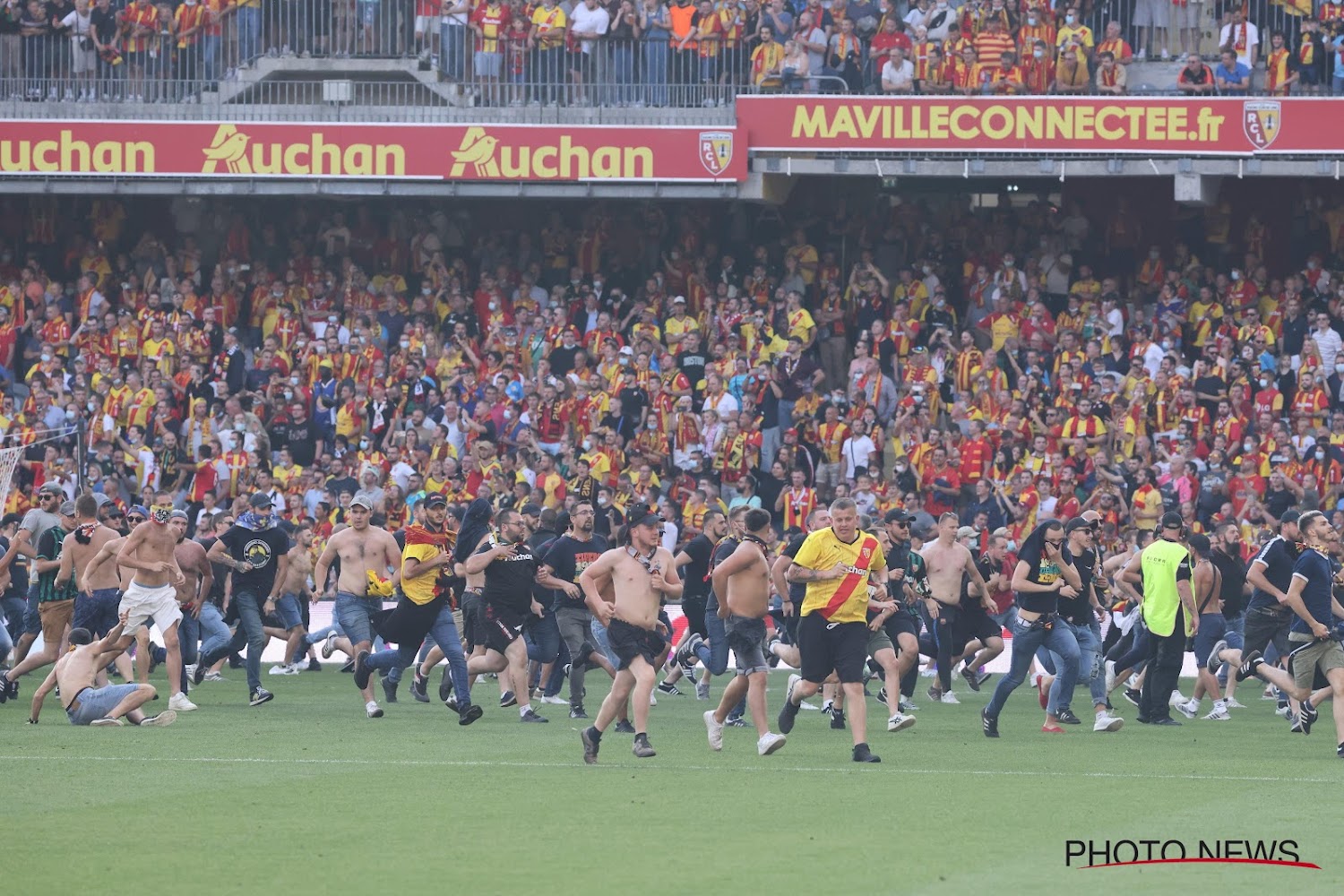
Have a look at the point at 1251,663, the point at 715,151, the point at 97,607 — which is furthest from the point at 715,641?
the point at 715,151

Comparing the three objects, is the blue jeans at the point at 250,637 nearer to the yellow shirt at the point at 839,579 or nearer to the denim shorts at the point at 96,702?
the denim shorts at the point at 96,702

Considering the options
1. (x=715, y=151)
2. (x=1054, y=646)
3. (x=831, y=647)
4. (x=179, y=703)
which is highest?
(x=715, y=151)

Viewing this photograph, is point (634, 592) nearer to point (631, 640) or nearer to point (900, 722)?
point (631, 640)

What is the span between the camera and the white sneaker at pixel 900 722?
14773mm

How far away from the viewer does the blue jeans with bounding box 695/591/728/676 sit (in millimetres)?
17141

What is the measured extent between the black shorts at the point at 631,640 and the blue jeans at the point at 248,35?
64.7 ft

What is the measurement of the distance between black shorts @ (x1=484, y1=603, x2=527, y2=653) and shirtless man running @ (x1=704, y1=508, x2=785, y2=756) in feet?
8.03

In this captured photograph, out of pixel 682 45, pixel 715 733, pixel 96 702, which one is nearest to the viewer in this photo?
pixel 715 733

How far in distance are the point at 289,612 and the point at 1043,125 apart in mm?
13814

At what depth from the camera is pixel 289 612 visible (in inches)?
782

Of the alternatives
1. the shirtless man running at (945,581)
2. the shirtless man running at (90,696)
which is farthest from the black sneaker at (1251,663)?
the shirtless man running at (90,696)

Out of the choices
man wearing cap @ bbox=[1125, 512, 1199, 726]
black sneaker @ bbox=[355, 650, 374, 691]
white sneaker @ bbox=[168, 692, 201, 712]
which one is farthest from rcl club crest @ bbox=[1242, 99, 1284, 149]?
white sneaker @ bbox=[168, 692, 201, 712]

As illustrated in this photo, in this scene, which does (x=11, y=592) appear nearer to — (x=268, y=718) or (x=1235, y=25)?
(x=268, y=718)

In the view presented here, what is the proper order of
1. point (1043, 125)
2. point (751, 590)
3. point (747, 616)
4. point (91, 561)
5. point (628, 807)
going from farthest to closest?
point (1043, 125) < point (91, 561) < point (751, 590) < point (747, 616) < point (628, 807)
